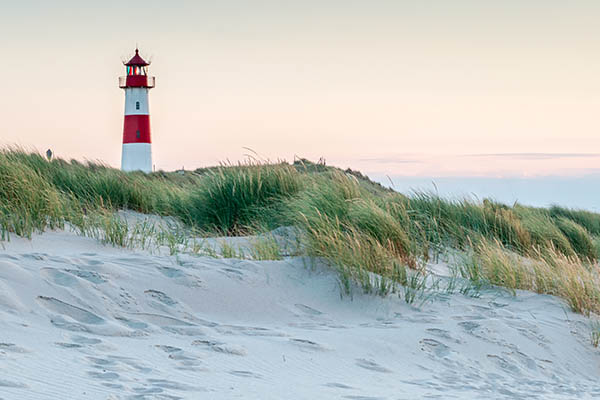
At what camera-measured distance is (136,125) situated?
28531mm

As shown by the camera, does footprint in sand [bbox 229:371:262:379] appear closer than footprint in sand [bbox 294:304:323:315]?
Yes

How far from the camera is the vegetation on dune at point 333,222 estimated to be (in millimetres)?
5559

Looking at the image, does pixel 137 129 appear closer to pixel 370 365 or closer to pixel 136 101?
pixel 136 101

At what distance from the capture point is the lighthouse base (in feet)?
91.5

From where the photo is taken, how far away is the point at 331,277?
527cm

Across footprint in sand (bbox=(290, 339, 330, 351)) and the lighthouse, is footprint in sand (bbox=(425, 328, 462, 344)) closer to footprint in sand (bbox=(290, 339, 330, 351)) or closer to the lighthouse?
footprint in sand (bbox=(290, 339, 330, 351))

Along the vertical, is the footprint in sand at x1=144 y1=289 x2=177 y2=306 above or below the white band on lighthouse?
below

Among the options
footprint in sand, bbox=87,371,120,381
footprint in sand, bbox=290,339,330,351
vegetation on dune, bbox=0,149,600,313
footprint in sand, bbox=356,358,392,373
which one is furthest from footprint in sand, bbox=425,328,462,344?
footprint in sand, bbox=87,371,120,381

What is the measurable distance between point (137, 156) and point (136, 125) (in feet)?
4.99

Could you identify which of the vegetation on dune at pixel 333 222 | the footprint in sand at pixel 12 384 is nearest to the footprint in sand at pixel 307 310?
the vegetation on dune at pixel 333 222

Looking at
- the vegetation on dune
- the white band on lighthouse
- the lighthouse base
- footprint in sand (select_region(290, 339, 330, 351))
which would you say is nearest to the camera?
footprint in sand (select_region(290, 339, 330, 351))

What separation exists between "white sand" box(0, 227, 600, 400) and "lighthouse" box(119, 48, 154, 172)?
2269 cm

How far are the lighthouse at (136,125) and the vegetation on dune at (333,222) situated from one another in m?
17.7

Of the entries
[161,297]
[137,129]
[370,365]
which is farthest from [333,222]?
[137,129]
